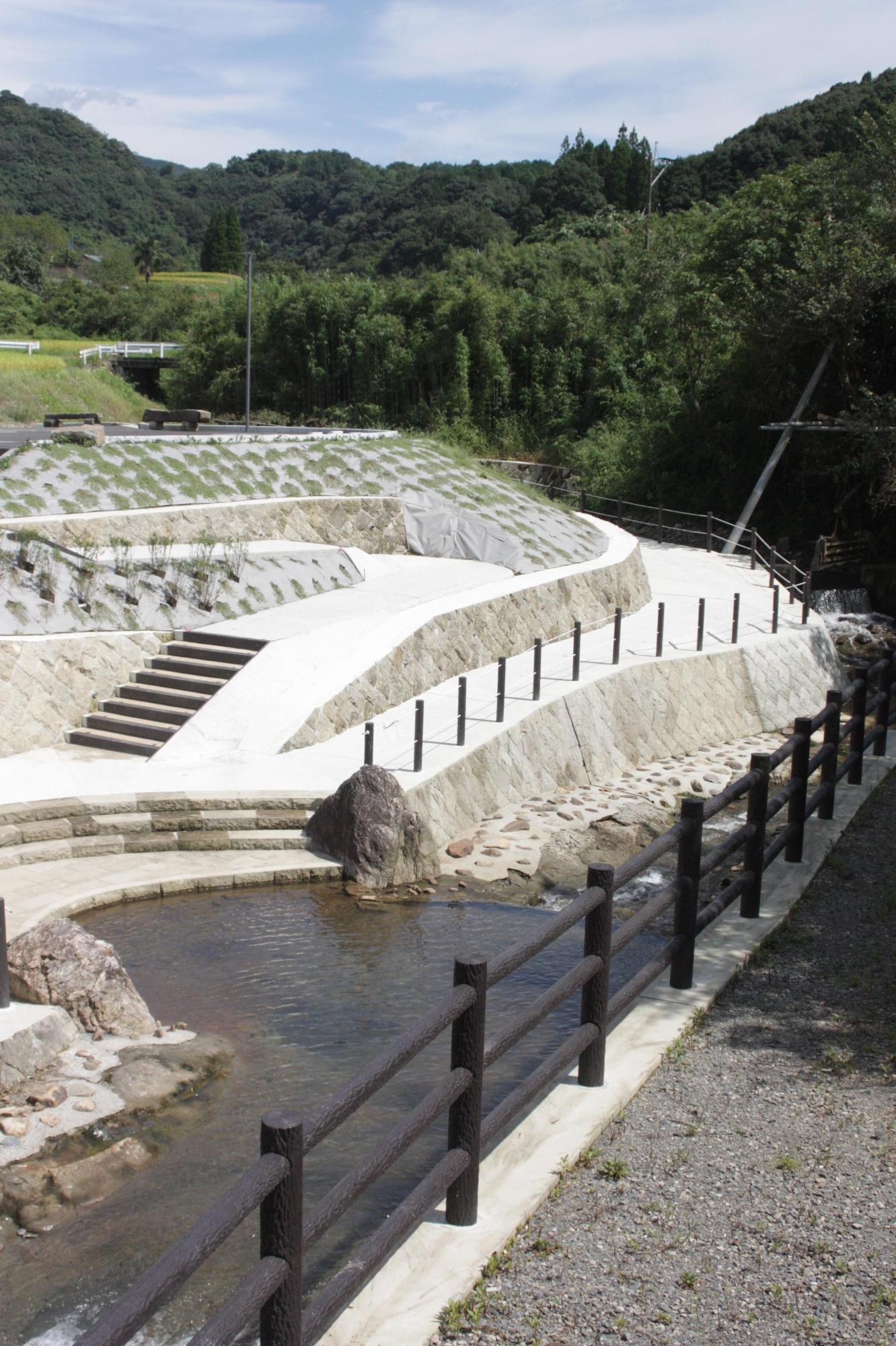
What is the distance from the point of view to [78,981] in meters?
7.43

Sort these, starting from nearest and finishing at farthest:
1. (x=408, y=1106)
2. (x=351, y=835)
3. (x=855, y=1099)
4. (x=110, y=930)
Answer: (x=855, y=1099), (x=408, y=1106), (x=110, y=930), (x=351, y=835)

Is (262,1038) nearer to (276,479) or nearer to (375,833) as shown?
(375,833)

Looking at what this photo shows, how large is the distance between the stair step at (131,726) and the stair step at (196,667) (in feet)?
3.11

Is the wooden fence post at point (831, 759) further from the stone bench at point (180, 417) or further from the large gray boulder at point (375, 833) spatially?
the stone bench at point (180, 417)

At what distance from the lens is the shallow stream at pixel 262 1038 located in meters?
5.02

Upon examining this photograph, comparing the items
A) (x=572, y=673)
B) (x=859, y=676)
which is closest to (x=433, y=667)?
(x=572, y=673)

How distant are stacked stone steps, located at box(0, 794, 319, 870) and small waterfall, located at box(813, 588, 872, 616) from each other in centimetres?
1646

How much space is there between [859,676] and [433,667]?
6955mm

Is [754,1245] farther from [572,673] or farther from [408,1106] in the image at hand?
[572,673]

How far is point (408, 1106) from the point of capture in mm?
6543

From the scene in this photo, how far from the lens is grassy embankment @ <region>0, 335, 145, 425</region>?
117 ft

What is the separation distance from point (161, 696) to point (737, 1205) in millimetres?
10627

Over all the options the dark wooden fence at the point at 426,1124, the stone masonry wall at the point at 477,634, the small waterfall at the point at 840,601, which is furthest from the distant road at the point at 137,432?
the dark wooden fence at the point at 426,1124

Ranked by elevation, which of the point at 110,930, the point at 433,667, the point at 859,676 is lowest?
the point at 110,930
